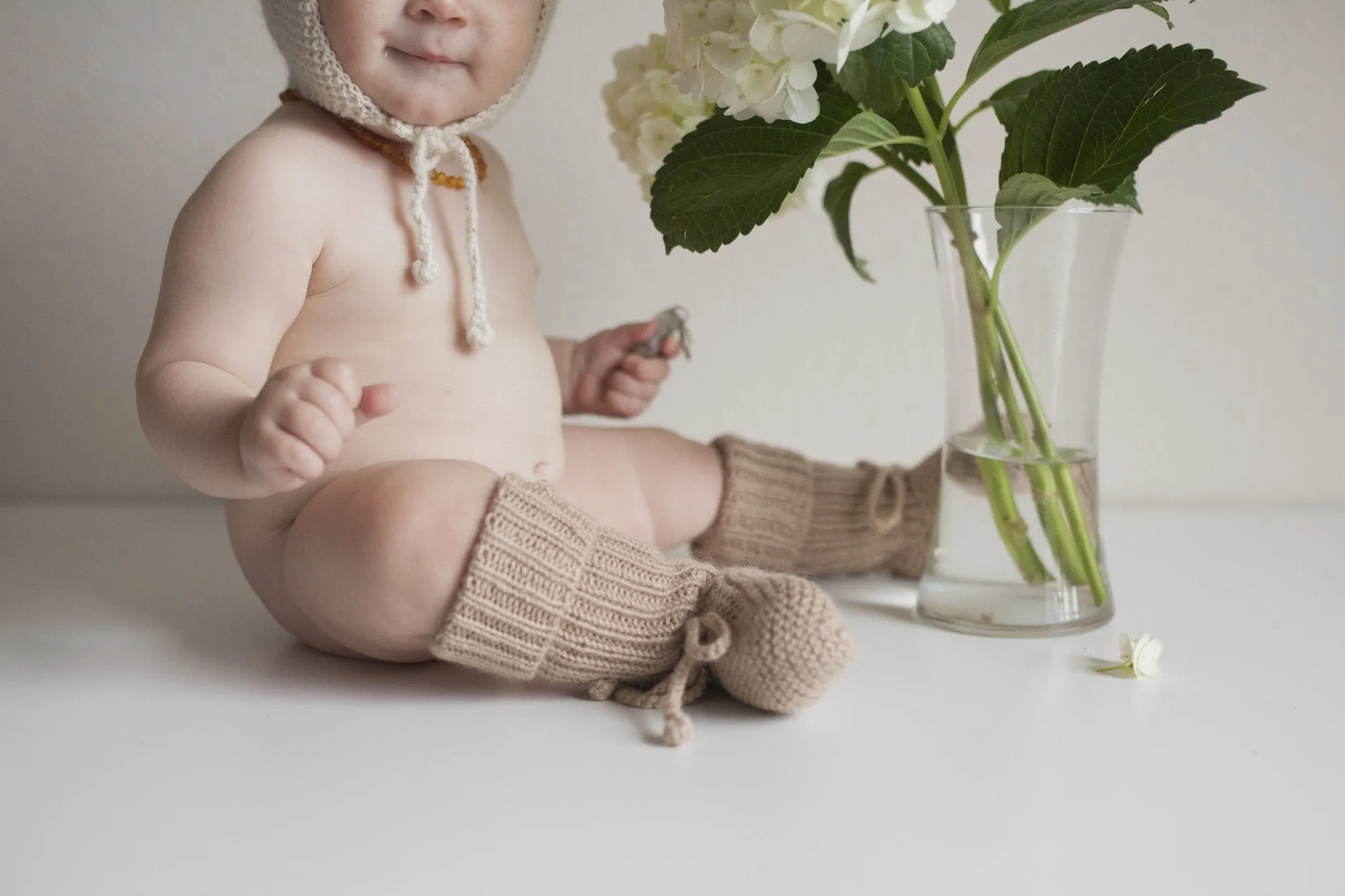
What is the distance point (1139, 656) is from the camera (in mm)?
838

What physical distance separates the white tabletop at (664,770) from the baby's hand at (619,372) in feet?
0.84

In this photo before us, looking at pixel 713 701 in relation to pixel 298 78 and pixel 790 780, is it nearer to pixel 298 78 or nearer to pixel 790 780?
pixel 790 780

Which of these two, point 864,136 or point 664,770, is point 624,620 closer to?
point 664,770

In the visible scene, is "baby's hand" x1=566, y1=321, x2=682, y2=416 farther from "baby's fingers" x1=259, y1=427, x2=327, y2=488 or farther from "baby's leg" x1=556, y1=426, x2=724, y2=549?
"baby's fingers" x1=259, y1=427, x2=327, y2=488

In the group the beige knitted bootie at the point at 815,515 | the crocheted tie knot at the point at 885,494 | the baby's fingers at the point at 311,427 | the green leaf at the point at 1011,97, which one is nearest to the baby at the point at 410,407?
the baby's fingers at the point at 311,427

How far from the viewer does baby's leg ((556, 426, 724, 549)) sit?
39.8 inches

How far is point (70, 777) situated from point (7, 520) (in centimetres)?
63

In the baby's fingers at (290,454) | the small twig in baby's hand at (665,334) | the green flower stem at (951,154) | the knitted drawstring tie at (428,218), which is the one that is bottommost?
the baby's fingers at (290,454)

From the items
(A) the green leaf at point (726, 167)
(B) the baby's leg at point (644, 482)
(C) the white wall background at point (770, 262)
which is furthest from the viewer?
(C) the white wall background at point (770, 262)

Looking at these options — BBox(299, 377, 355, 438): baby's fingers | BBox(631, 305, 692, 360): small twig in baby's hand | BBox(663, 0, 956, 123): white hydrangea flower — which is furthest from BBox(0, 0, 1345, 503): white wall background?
BBox(299, 377, 355, 438): baby's fingers

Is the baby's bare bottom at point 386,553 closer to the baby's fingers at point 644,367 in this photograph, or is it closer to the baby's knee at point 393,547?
the baby's knee at point 393,547

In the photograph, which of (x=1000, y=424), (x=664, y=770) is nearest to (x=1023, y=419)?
(x=1000, y=424)

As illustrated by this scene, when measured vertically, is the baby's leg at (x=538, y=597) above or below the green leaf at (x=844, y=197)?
below

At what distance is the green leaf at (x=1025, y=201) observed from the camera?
76 cm
